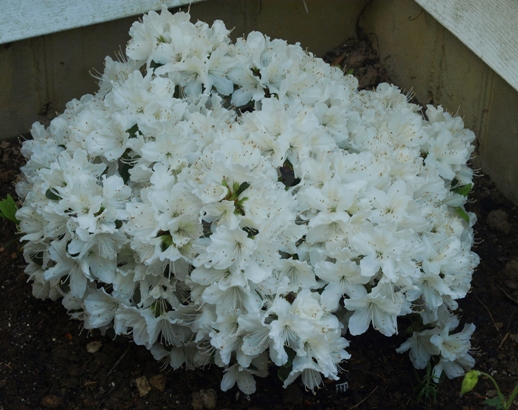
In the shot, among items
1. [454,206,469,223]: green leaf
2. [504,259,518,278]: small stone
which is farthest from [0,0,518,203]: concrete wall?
[454,206,469,223]: green leaf

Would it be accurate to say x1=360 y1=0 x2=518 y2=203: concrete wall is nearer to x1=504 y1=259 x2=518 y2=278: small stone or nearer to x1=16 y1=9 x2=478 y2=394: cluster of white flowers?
x1=504 y1=259 x2=518 y2=278: small stone

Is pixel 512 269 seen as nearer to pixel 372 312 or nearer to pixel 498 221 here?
pixel 498 221

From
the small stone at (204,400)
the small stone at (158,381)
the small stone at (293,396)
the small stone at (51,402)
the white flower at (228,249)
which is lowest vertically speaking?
the small stone at (51,402)

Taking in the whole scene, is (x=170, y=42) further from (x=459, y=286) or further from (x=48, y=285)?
(x=459, y=286)

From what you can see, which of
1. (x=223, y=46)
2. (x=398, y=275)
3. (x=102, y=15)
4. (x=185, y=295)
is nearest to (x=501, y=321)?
(x=398, y=275)

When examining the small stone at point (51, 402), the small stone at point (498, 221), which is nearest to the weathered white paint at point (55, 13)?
the small stone at point (51, 402)

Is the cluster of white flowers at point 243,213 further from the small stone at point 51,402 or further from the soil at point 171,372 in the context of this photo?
the small stone at point 51,402
